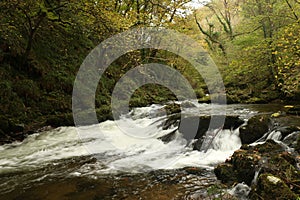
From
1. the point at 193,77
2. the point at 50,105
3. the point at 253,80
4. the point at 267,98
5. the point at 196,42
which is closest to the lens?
the point at 50,105

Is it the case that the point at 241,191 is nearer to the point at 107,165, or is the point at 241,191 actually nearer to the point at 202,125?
the point at 107,165

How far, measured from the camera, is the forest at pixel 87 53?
23.4 ft

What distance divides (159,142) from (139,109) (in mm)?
5365

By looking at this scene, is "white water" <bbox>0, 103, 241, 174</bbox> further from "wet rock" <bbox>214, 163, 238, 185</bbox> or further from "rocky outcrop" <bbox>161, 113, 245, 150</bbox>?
"wet rock" <bbox>214, 163, 238, 185</bbox>

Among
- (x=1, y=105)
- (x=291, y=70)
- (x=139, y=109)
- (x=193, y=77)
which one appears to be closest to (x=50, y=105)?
(x=1, y=105)

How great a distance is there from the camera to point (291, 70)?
7922mm

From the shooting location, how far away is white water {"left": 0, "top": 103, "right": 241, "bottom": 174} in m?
5.36

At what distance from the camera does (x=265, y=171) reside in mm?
3723

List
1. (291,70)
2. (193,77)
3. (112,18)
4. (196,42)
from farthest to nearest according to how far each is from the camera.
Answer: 1. (193,77)
2. (196,42)
3. (291,70)
4. (112,18)

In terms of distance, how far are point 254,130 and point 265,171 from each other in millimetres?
2634

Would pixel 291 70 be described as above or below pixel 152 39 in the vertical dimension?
below

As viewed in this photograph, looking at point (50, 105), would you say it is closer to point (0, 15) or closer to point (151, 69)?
point (0, 15)

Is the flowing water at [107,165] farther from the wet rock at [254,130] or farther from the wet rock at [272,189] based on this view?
the wet rock at [272,189]

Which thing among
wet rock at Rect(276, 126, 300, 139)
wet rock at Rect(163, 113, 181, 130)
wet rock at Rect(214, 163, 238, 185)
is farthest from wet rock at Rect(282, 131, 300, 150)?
wet rock at Rect(163, 113, 181, 130)
